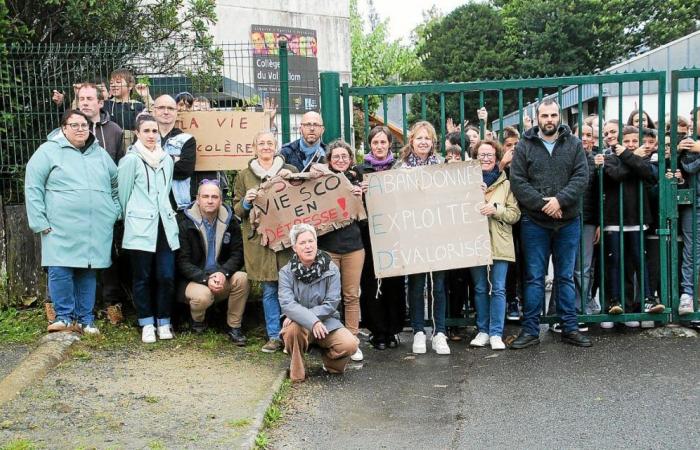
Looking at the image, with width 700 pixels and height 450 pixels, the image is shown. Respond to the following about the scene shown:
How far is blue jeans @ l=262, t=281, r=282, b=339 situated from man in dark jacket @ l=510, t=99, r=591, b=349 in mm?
2180

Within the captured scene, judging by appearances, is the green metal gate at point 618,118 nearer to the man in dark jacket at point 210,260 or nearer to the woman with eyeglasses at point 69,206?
the man in dark jacket at point 210,260

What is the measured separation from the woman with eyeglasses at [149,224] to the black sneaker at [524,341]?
10.5 feet

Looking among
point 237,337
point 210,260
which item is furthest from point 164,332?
point 210,260

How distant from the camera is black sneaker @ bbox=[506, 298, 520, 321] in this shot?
8.21 metres

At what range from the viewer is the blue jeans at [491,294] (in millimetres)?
7316

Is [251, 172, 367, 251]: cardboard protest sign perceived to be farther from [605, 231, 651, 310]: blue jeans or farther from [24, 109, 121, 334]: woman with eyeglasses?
[605, 231, 651, 310]: blue jeans

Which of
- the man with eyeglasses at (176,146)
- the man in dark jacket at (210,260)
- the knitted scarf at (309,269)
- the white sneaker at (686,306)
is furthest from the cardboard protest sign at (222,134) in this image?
the white sneaker at (686,306)

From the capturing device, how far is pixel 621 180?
Result: 293 inches

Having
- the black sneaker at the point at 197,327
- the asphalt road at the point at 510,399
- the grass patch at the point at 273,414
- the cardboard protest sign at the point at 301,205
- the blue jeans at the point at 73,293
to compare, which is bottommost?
the asphalt road at the point at 510,399

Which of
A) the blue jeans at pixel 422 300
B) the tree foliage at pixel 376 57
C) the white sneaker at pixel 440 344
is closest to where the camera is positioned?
the white sneaker at pixel 440 344

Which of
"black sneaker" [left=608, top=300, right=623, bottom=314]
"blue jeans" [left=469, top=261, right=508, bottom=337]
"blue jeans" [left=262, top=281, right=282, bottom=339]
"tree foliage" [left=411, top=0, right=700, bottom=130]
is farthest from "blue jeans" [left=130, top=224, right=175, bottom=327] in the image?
"tree foliage" [left=411, top=0, right=700, bottom=130]

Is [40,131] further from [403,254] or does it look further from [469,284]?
[469,284]

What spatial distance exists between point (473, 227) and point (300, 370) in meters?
2.08

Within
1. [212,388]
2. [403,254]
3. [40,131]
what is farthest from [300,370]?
[40,131]
